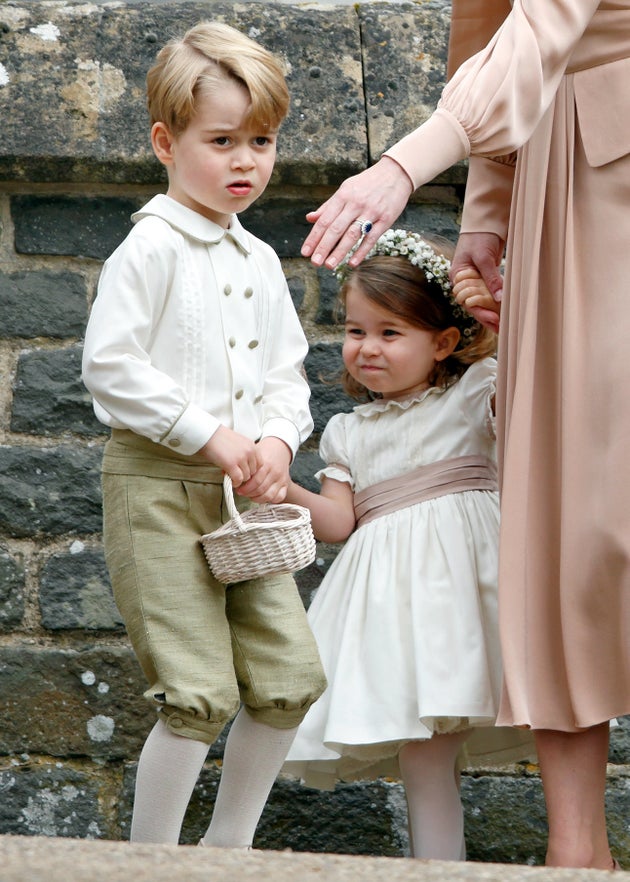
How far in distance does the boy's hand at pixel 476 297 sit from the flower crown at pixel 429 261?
221mm

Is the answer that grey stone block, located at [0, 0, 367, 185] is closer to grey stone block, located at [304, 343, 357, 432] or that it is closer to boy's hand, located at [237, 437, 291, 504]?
grey stone block, located at [304, 343, 357, 432]

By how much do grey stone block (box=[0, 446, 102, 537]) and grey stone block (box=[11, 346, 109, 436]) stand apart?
68 millimetres

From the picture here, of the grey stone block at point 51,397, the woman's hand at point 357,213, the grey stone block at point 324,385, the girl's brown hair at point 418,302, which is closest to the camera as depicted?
the woman's hand at point 357,213

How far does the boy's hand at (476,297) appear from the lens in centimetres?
287

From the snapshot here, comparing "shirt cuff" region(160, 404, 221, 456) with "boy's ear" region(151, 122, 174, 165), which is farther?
"boy's ear" region(151, 122, 174, 165)

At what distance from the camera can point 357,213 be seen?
7.44ft

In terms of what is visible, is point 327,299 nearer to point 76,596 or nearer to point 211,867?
point 76,596

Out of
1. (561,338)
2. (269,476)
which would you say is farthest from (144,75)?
(561,338)

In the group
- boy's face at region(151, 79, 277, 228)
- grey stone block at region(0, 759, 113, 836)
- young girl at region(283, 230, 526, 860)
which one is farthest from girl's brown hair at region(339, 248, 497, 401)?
grey stone block at region(0, 759, 113, 836)

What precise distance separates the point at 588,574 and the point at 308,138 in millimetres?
1568

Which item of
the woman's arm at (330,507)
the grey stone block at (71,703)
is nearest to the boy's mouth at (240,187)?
the woman's arm at (330,507)

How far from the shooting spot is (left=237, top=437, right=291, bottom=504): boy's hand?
2518 mm

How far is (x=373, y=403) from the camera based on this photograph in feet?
10.4

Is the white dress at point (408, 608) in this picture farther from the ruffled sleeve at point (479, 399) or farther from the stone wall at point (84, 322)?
the stone wall at point (84, 322)
